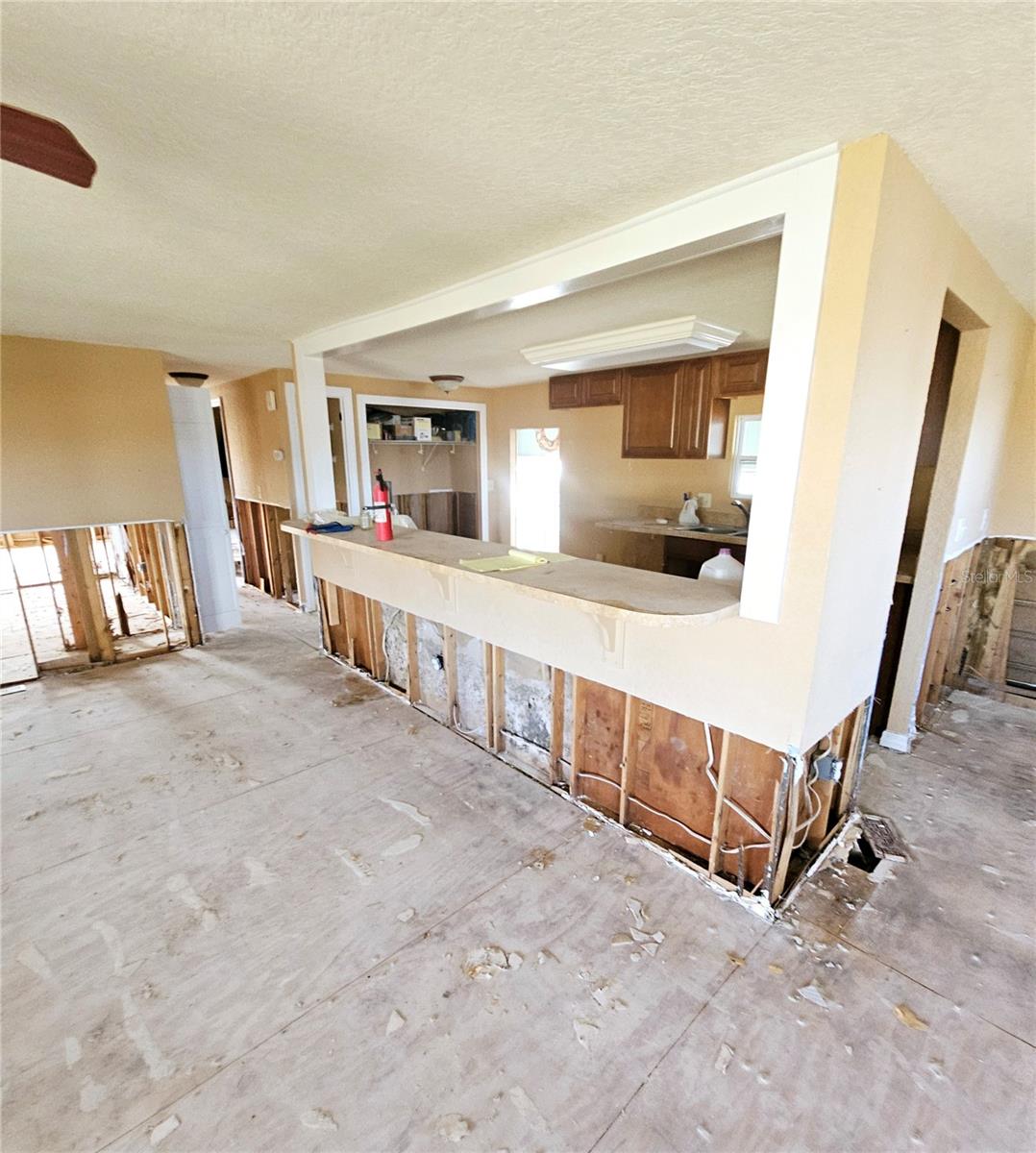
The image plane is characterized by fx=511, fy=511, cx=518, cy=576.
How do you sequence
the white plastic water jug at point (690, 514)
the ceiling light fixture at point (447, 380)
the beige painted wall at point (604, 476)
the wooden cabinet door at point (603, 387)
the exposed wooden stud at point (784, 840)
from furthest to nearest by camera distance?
the wooden cabinet door at point (603, 387) → the ceiling light fixture at point (447, 380) → the beige painted wall at point (604, 476) → the white plastic water jug at point (690, 514) → the exposed wooden stud at point (784, 840)

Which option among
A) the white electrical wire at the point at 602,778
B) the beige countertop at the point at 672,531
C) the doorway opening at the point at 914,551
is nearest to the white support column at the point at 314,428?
the beige countertop at the point at 672,531

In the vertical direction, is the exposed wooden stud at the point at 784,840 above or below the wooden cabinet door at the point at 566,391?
below

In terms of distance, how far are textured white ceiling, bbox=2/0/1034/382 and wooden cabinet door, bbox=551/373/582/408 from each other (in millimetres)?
2891

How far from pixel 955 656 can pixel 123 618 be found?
6.34 m

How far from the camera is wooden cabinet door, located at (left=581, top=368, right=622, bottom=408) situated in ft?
14.3

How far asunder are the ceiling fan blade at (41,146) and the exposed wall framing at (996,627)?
14.1 feet

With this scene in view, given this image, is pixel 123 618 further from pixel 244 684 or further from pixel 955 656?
pixel 955 656

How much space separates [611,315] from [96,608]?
4.20m

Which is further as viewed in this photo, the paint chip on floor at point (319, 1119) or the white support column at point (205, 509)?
the white support column at point (205, 509)

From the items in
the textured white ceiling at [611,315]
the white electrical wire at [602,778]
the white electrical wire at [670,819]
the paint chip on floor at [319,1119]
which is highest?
the textured white ceiling at [611,315]

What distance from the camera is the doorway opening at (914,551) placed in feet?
8.89

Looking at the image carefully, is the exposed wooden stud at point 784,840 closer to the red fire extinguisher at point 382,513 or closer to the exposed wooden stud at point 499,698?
the exposed wooden stud at point 499,698

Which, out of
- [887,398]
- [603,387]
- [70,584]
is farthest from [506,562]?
[70,584]

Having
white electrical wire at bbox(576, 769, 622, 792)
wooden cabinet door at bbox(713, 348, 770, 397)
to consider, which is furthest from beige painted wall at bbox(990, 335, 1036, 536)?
white electrical wire at bbox(576, 769, 622, 792)
